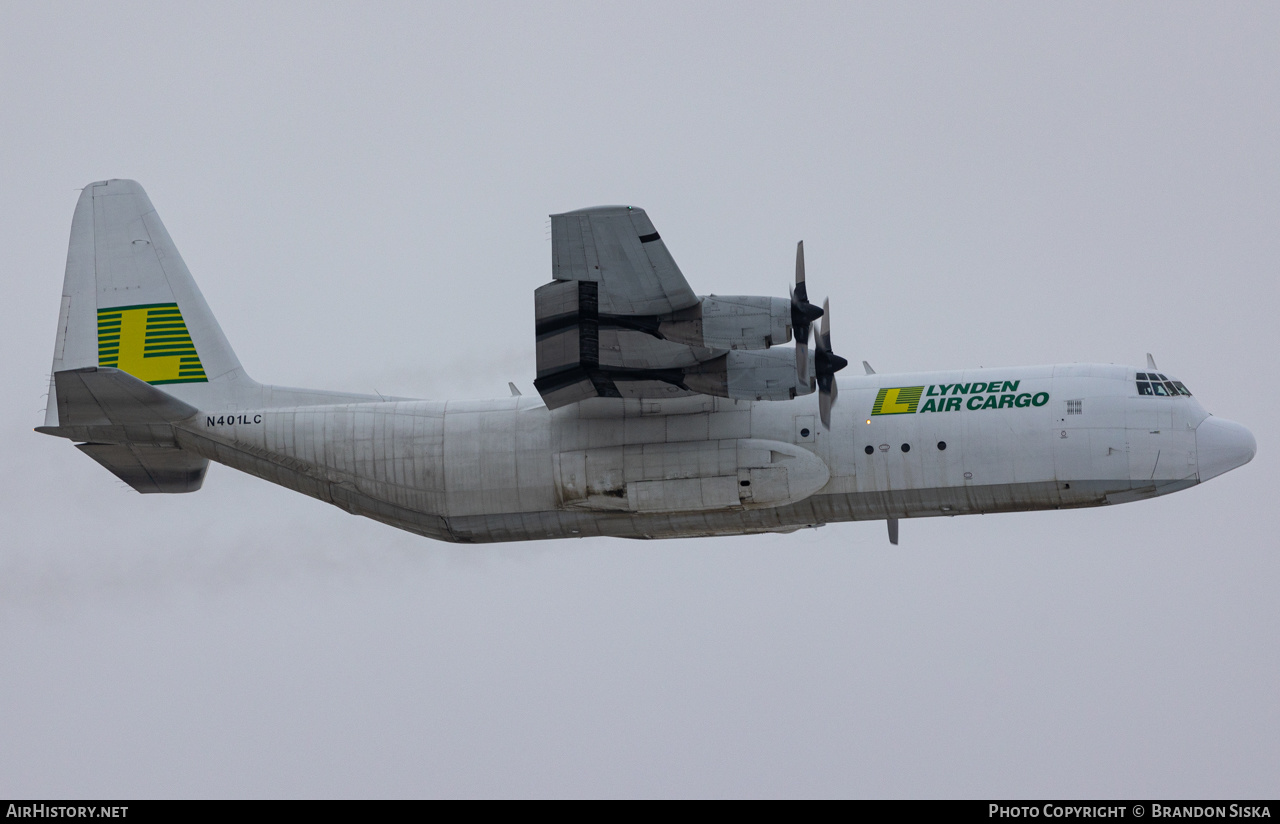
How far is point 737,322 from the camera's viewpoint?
21.8 m

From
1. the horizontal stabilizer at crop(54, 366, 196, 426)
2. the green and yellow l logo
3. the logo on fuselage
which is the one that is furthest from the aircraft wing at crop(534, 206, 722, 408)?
the horizontal stabilizer at crop(54, 366, 196, 426)

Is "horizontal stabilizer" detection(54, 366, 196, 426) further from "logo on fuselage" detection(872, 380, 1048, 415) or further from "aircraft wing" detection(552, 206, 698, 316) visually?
"logo on fuselage" detection(872, 380, 1048, 415)

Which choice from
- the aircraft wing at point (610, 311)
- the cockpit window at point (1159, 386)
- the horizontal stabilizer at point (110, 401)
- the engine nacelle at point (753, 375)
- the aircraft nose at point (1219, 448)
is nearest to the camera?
the aircraft wing at point (610, 311)

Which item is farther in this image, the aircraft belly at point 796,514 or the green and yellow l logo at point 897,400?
the green and yellow l logo at point 897,400

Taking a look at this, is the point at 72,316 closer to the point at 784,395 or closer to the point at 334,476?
the point at 334,476

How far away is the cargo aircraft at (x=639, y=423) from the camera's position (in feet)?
74.1

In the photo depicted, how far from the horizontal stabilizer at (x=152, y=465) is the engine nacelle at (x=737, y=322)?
10.5m

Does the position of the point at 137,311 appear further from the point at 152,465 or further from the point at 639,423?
the point at 639,423

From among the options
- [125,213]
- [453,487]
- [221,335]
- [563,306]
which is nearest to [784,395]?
[563,306]

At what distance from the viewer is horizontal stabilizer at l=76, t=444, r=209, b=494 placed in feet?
87.7

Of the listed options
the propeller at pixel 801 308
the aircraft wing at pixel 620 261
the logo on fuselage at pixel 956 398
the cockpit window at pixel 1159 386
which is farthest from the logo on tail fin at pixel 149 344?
the cockpit window at pixel 1159 386

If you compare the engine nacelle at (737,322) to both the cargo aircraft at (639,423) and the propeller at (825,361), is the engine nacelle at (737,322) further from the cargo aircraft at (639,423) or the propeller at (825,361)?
the propeller at (825,361)

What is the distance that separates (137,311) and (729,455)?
37.1 ft

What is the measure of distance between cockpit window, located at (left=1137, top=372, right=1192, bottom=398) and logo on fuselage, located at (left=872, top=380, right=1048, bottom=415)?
1583mm
